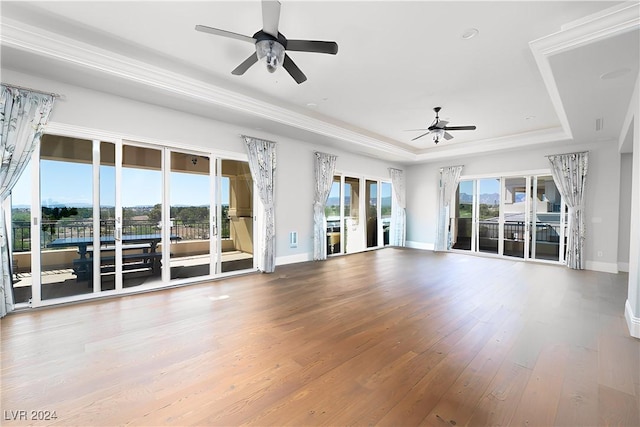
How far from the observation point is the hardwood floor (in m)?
1.67

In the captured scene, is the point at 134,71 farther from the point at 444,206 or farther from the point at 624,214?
the point at 624,214

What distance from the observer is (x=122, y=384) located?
1.89 metres

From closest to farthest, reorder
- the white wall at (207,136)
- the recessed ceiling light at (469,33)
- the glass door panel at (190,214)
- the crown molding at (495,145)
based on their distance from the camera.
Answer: the recessed ceiling light at (469,33) < the white wall at (207,136) < the glass door panel at (190,214) < the crown molding at (495,145)

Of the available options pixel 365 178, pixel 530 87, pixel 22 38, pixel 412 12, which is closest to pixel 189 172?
pixel 22 38

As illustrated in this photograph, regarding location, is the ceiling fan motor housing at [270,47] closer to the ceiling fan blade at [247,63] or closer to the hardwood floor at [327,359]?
the ceiling fan blade at [247,63]

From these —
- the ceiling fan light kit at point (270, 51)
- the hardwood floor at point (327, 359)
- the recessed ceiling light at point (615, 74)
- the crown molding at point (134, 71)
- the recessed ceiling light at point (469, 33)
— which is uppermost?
the recessed ceiling light at point (469, 33)

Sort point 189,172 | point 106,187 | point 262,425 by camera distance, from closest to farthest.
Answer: point 262,425, point 106,187, point 189,172

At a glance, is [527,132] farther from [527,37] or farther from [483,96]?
[527,37]

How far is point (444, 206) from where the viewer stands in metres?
7.88

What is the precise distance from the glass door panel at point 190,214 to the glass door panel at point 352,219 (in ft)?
12.1

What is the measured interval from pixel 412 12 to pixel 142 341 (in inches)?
156

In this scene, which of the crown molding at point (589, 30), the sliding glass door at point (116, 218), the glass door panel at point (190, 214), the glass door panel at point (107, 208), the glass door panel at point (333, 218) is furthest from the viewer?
the glass door panel at point (333, 218)

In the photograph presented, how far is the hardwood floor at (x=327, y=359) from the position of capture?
1.67 m

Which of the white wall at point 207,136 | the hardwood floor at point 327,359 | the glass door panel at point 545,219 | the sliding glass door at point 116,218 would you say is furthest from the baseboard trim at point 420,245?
the sliding glass door at point 116,218
